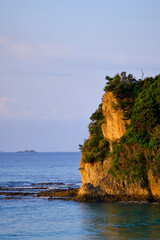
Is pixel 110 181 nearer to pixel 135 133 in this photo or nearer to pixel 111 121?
pixel 135 133

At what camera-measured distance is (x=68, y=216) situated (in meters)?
38.1

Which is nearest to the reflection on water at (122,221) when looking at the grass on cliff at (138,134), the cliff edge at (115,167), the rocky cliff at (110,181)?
the rocky cliff at (110,181)

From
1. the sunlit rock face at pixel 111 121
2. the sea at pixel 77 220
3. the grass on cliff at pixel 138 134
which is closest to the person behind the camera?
the sea at pixel 77 220

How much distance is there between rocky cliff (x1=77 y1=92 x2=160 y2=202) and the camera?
42719 mm

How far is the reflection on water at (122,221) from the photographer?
30.1 metres

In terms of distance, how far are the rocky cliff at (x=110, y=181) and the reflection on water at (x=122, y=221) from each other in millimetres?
1861

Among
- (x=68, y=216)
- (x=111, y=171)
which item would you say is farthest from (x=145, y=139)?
(x=68, y=216)

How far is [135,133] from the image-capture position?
43719 mm

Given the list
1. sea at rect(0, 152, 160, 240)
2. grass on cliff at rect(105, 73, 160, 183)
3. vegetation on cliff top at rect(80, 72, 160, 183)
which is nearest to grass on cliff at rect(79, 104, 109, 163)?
vegetation on cliff top at rect(80, 72, 160, 183)

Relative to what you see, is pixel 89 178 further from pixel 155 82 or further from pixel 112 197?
pixel 155 82

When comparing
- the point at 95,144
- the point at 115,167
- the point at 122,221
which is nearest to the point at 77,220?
the point at 122,221

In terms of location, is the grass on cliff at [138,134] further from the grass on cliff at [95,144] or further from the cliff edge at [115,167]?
the grass on cliff at [95,144]

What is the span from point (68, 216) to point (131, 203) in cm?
744

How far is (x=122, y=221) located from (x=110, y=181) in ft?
33.2
